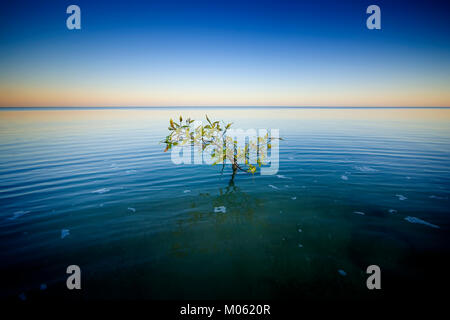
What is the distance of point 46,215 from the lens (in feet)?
26.5

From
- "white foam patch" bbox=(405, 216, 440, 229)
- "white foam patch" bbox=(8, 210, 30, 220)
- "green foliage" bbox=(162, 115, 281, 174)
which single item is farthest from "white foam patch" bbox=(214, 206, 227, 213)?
"white foam patch" bbox=(8, 210, 30, 220)

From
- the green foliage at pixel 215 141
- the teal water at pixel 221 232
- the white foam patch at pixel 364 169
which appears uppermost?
the green foliage at pixel 215 141

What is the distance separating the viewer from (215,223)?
7.63 metres

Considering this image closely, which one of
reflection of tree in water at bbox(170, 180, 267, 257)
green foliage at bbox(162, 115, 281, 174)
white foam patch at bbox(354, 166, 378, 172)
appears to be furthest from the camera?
white foam patch at bbox(354, 166, 378, 172)

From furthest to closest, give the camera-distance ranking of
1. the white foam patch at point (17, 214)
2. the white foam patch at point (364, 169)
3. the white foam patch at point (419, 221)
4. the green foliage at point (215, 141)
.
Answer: the white foam patch at point (364, 169) < the green foliage at point (215, 141) < the white foam patch at point (17, 214) < the white foam patch at point (419, 221)

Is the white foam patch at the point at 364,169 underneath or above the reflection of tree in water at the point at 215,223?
above

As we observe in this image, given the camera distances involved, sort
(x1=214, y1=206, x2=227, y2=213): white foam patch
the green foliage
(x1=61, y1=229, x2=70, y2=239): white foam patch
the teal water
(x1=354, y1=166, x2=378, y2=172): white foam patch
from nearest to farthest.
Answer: the teal water → (x1=61, y1=229, x2=70, y2=239): white foam patch → (x1=214, y1=206, x2=227, y2=213): white foam patch → the green foliage → (x1=354, y1=166, x2=378, y2=172): white foam patch

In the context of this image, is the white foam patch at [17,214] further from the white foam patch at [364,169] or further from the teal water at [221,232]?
the white foam patch at [364,169]

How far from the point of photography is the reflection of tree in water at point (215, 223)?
253 inches

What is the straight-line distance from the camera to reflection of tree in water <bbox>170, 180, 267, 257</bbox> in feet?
21.1

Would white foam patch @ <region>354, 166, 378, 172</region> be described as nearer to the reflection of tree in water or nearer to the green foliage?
the green foliage

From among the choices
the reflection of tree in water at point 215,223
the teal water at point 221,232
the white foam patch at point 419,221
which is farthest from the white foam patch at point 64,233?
the white foam patch at point 419,221
